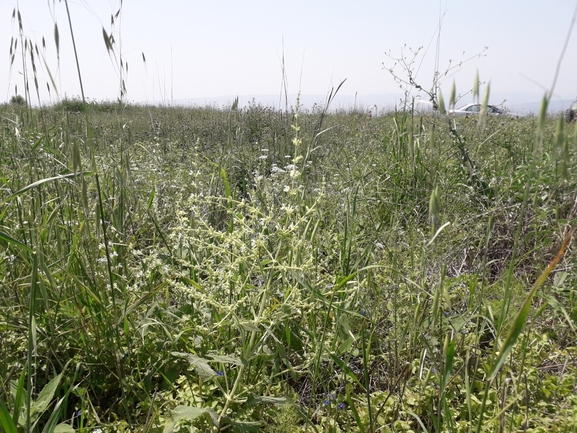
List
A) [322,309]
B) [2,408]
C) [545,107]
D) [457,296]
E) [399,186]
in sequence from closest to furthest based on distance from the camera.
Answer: [545,107]
[2,408]
[322,309]
[457,296]
[399,186]

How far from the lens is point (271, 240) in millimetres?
1987

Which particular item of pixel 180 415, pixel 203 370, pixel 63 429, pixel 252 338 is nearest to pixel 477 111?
pixel 252 338

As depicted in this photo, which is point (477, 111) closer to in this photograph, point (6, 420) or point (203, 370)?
point (203, 370)

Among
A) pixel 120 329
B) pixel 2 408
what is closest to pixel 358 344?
pixel 120 329

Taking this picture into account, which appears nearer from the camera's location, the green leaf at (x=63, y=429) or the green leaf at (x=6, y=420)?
the green leaf at (x=6, y=420)

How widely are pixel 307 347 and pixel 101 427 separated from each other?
720mm

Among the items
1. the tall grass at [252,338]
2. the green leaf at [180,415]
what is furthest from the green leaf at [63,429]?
the green leaf at [180,415]

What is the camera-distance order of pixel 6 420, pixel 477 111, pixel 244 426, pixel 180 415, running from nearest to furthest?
pixel 6 420 → pixel 180 415 → pixel 244 426 → pixel 477 111

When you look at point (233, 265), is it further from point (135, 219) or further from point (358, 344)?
point (135, 219)

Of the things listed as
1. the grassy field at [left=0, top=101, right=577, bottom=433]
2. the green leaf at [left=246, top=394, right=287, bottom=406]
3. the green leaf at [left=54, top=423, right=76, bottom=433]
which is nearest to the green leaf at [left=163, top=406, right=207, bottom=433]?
the grassy field at [left=0, top=101, right=577, bottom=433]

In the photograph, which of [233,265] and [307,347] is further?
[307,347]

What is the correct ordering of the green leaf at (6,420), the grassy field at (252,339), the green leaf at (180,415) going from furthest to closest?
1. the grassy field at (252,339)
2. the green leaf at (180,415)
3. the green leaf at (6,420)

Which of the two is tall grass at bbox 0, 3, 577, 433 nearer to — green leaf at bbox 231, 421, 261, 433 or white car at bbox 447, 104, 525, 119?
green leaf at bbox 231, 421, 261, 433

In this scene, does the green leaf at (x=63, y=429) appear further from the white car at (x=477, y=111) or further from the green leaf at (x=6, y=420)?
the white car at (x=477, y=111)
